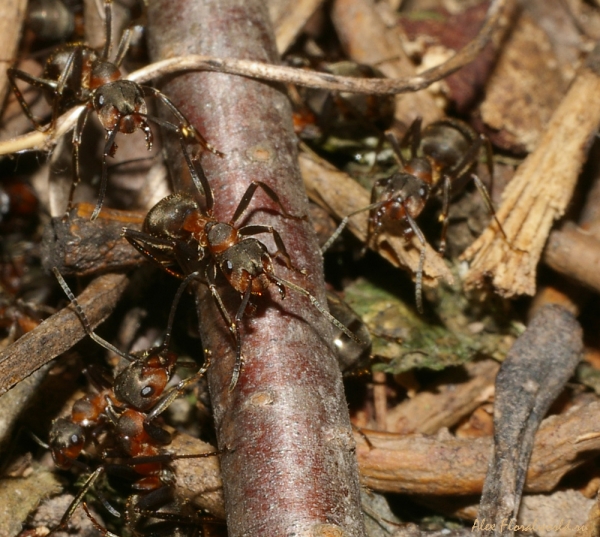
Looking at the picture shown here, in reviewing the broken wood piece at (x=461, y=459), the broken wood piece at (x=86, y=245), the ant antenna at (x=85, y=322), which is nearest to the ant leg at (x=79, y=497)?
the ant antenna at (x=85, y=322)

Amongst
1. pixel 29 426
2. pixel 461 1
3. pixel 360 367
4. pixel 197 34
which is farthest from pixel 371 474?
pixel 461 1

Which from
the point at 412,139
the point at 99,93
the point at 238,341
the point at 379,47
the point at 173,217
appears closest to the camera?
the point at 238,341

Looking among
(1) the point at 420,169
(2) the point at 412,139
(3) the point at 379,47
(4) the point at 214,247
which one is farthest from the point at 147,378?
(3) the point at 379,47

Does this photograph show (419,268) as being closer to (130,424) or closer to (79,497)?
(130,424)

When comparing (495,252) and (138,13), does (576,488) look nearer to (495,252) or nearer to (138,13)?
(495,252)

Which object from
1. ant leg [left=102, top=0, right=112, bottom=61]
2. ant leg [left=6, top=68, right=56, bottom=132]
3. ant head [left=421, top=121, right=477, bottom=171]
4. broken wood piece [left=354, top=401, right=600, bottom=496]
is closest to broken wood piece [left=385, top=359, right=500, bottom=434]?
broken wood piece [left=354, top=401, right=600, bottom=496]
